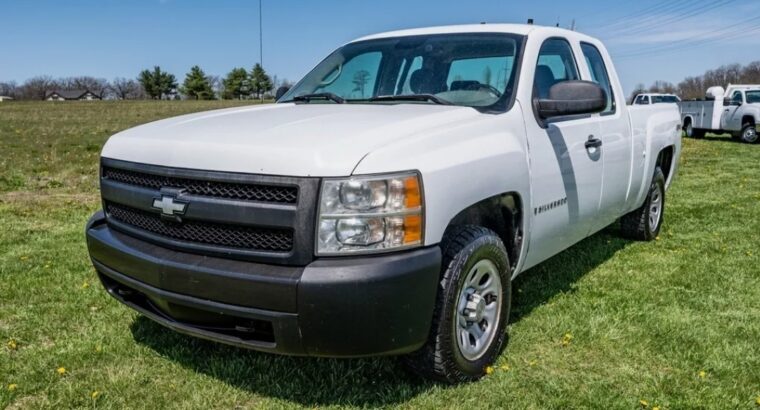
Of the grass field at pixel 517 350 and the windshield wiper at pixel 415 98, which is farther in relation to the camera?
the windshield wiper at pixel 415 98

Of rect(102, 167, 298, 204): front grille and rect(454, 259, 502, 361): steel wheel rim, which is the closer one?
rect(102, 167, 298, 204): front grille

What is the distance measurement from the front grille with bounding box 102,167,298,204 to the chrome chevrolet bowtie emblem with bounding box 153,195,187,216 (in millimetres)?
62

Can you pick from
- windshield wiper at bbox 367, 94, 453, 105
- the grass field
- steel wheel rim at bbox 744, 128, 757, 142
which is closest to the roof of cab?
windshield wiper at bbox 367, 94, 453, 105

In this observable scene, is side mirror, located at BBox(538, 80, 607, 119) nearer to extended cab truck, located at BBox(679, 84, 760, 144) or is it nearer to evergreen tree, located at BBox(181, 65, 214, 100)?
extended cab truck, located at BBox(679, 84, 760, 144)

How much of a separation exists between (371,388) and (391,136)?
1246 mm

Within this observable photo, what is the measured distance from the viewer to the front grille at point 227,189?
8.14 ft

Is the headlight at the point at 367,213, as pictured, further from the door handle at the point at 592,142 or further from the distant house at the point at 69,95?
the distant house at the point at 69,95

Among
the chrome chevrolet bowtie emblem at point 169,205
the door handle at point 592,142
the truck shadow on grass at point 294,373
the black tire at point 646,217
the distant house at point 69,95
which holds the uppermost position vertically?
the distant house at point 69,95

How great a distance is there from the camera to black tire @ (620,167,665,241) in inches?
231

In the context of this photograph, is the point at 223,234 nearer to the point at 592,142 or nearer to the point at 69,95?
the point at 592,142

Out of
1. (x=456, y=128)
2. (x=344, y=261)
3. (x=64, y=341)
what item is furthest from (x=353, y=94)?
(x=64, y=341)

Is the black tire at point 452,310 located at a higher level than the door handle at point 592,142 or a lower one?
lower

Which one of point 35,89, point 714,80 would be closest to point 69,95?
point 35,89

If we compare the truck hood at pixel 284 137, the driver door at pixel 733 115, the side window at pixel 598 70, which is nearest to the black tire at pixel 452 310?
the truck hood at pixel 284 137
